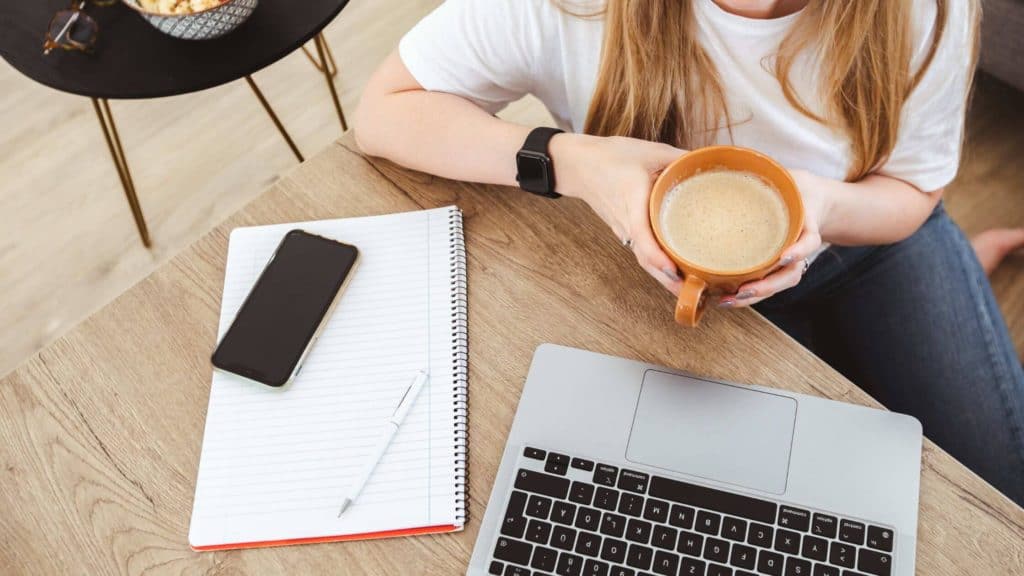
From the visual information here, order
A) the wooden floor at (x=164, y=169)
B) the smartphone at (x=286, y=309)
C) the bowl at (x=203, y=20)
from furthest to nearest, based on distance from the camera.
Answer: the wooden floor at (x=164, y=169) < the bowl at (x=203, y=20) < the smartphone at (x=286, y=309)

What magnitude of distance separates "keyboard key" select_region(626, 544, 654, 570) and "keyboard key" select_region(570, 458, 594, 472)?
8 cm

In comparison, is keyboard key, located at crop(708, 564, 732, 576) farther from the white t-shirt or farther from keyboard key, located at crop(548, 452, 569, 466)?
the white t-shirt

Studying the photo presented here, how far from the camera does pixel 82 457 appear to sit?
2.50ft

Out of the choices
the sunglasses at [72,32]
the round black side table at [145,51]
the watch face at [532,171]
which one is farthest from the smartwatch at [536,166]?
the sunglasses at [72,32]

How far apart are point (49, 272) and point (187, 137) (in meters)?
0.46

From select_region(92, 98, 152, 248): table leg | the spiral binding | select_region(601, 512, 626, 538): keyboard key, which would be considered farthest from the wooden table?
select_region(92, 98, 152, 248): table leg

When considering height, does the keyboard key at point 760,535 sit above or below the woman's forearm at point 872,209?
below

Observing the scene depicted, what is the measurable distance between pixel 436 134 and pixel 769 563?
22.0 inches

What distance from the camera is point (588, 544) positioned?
0.68m

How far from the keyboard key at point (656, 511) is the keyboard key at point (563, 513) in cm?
7

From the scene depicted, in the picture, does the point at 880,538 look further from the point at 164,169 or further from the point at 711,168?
the point at 164,169

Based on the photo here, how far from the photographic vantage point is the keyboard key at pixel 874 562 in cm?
65

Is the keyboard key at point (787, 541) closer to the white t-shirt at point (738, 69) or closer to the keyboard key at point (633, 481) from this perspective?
the keyboard key at point (633, 481)

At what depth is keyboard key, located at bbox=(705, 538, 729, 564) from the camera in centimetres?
66
